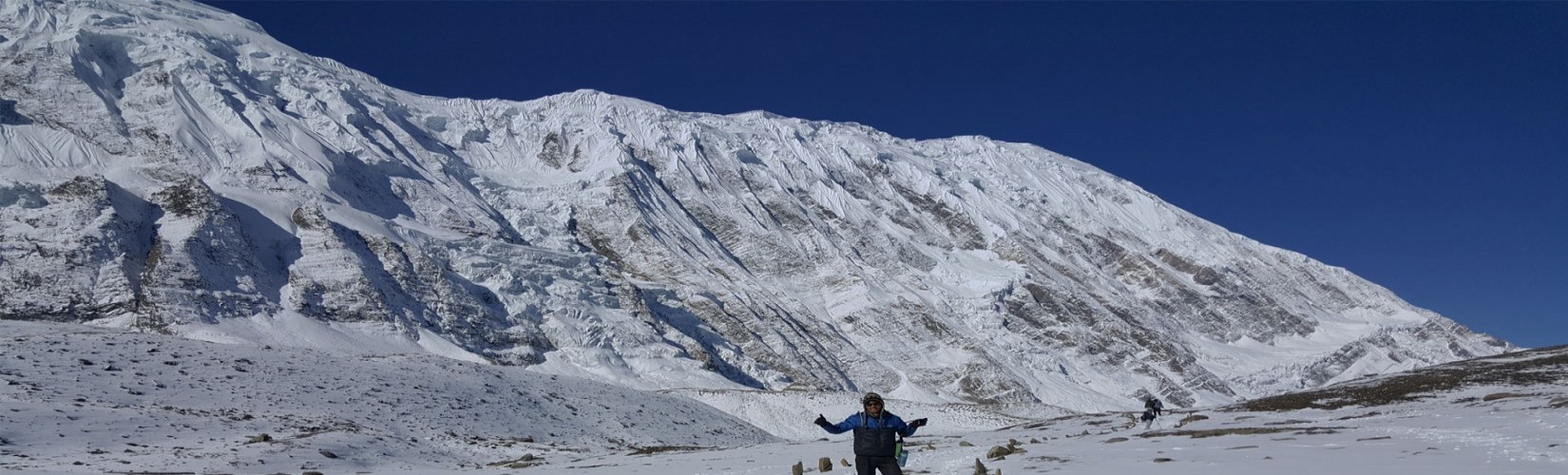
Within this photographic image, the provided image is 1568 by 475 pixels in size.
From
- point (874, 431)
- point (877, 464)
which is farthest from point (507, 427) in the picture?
point (874, 431)

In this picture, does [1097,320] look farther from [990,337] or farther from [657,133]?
[657,133]

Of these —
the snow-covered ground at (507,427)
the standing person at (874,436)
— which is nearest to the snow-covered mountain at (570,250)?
the snow-covered ground at (507,427)

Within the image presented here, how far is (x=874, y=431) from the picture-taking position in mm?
13688

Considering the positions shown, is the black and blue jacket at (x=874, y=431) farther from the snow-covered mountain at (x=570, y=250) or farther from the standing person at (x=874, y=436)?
the snow-covered mountain at (x=570, y=250)

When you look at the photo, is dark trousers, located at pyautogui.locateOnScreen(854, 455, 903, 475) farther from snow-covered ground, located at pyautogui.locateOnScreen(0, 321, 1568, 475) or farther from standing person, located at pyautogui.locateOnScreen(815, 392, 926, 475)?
snow-covered ground, located at pyautogui.locateOnScreen(0, 321, 1568, 475)

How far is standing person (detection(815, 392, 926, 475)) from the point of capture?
44.8 ft

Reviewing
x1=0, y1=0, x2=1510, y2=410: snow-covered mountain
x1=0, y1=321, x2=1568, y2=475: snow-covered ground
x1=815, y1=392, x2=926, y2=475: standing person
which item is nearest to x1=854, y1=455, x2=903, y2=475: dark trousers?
x1=815, y1=392, x2=926, y2=475: standing person

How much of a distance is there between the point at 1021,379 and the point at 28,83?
10952cm

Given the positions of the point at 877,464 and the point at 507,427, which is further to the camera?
the point at 507,427

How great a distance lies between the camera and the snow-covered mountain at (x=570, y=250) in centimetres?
8619

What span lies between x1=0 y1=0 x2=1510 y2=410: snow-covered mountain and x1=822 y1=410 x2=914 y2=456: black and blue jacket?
241 feet

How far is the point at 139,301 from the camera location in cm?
7806

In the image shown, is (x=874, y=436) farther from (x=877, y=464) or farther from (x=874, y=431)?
(x=877, y=464)

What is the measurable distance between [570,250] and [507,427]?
8245 cm
